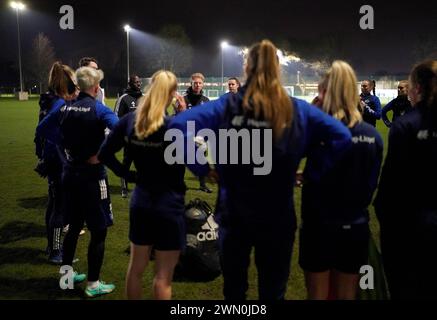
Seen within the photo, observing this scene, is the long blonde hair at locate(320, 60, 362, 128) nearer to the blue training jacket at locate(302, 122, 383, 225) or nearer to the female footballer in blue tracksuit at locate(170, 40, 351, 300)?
the blue training jacket at locate(302, 122, 383, 225)

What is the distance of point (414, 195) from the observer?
3090mm

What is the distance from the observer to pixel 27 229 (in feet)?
22.4

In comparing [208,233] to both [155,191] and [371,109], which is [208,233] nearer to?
[155,191]

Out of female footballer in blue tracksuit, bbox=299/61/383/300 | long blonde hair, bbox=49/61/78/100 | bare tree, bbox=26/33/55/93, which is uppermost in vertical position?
bare tree, bbox=26/33/55/93

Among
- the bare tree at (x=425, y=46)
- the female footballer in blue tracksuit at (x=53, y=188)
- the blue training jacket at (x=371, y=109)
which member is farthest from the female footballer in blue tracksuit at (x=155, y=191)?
the bare tree at (x=425, y=46)

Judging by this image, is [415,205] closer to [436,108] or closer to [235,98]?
[436,108]

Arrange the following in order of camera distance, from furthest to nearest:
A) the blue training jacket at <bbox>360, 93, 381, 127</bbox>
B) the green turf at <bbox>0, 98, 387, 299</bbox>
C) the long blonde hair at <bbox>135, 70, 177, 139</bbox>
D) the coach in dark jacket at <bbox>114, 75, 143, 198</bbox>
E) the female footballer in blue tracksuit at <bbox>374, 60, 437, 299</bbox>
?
the blue training jacket at <bbox>360, 93, 381, 127</bbox> < the coach in dark jacket at <bbox>114, 75, 143, 198</bbox> < the green turf at <bbox>0, 98, 387, 299</bbox> < the long blonde hair at <bbox>135, 70, 177, 139</bbox> < the female footballer in blue tracksuit at <bbox>374, 60, 437, 299</bbox>

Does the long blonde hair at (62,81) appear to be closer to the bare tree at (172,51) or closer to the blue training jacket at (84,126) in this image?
the blue training jacket at (84,126)

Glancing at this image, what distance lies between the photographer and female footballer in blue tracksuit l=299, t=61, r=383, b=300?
3.12 m

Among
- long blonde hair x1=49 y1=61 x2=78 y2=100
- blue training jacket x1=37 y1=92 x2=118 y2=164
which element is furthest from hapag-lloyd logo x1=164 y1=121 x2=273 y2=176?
long blonde hair x1=49 y1=61 x2=78 y2=100

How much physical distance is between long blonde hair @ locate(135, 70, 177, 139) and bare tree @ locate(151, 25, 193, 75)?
8522cm
